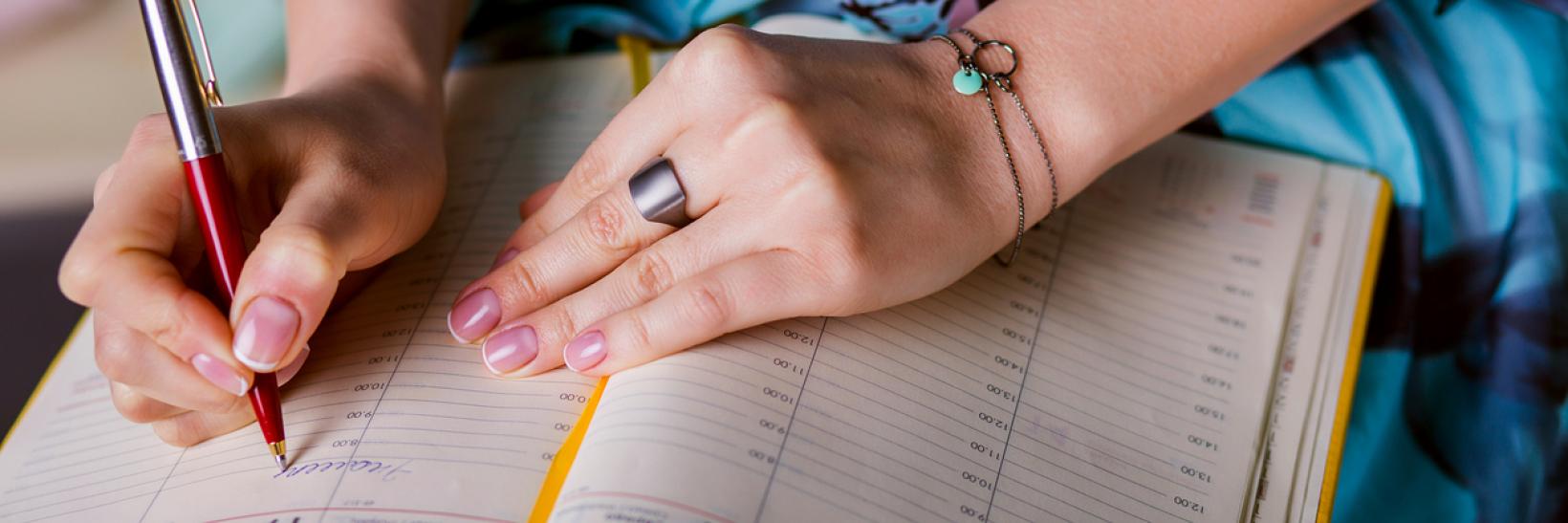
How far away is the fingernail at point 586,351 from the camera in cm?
65

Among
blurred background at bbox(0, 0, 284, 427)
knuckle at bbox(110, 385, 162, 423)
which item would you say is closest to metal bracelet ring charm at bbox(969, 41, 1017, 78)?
knuckle at bbox(110, 385, 162, 423)

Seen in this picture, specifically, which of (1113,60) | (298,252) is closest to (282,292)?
(298,252)

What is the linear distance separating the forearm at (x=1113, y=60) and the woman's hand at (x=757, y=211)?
33 millimetres

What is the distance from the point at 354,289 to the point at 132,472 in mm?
186

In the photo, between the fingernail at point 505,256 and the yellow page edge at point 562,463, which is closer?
the yellow page edge at point 562,463

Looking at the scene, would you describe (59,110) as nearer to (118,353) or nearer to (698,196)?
(118,353)

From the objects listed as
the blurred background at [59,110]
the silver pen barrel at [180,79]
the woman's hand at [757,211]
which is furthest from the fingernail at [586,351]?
the blurred background at [59,110]

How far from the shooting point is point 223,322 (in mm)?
572

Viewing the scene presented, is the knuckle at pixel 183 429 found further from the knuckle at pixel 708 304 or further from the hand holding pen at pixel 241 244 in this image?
the knuckle at pixel 708 304

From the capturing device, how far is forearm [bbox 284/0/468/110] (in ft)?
2.66

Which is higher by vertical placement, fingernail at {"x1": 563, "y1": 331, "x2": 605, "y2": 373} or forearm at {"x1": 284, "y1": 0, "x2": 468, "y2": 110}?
forearm at {"x1": 284, "y1": 0, "x2": 468, "y2": 110}

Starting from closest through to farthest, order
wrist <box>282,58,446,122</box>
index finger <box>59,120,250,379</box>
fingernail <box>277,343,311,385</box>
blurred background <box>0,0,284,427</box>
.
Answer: index finger <box>59,120,250,379</box>
fingernail <box>277,343,311,385</box>
wrist <box>282,58,446,122</box>
blurred background <box>0,0,284,427</box>

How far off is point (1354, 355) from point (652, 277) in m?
0.52

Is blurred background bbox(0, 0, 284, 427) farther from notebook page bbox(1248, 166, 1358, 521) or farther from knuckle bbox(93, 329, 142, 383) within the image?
notebook page bbox(1248, 166, 1358, 521)
